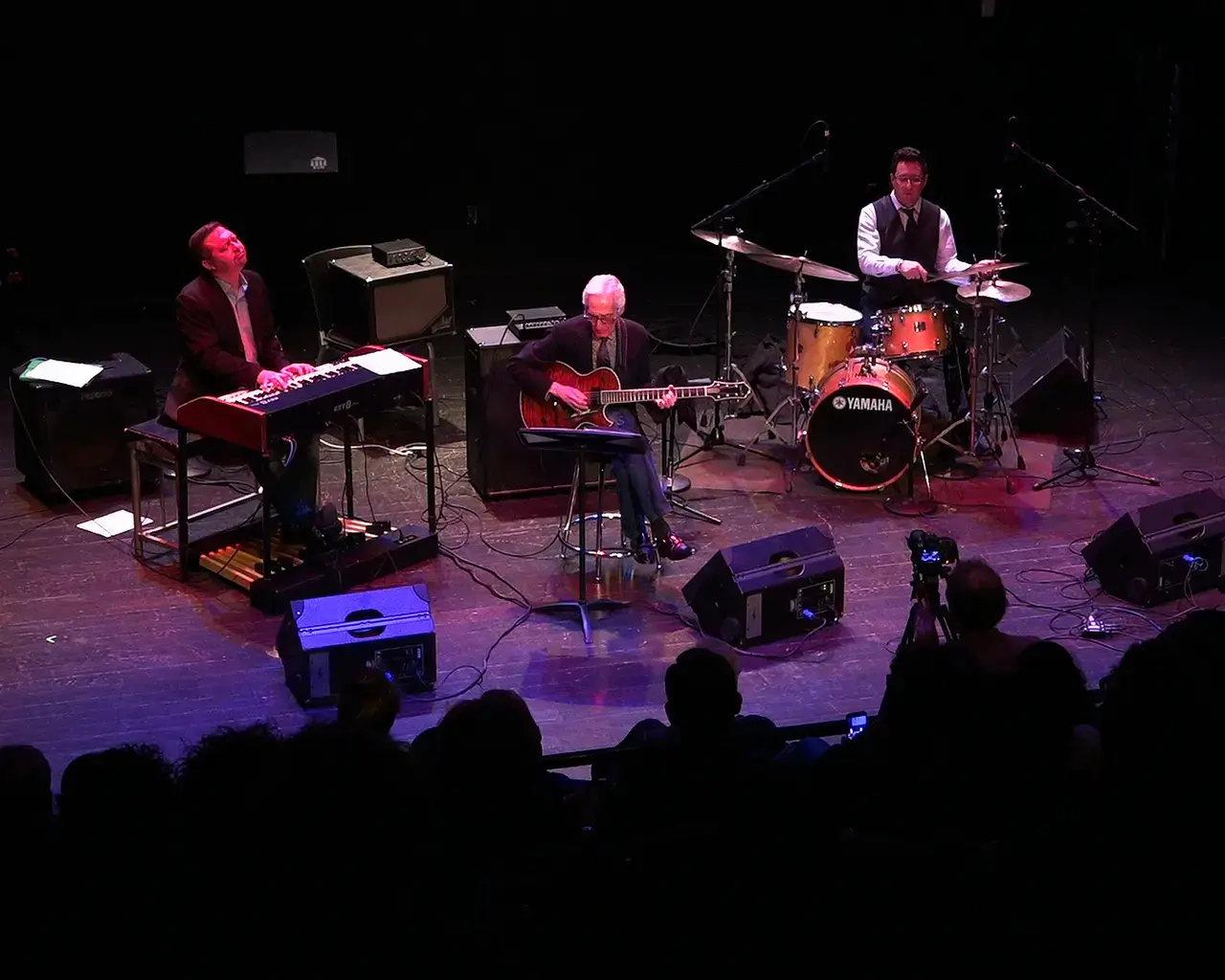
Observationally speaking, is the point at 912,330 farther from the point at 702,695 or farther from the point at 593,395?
the point at 702,695

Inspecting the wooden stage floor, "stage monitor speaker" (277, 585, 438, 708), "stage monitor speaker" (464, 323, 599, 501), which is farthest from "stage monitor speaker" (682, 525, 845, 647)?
"stage monitor speaker" (464, 323, 599, 501)

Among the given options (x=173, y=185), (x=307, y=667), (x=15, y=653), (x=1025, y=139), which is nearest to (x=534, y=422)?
(x=307, y=667)

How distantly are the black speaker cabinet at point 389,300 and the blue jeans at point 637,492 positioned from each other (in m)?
1.92

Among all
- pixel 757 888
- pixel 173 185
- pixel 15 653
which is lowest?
pixel 15 653

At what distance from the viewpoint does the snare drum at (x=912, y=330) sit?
8289 mm

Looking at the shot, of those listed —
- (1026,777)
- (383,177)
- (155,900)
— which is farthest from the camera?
(383,177)

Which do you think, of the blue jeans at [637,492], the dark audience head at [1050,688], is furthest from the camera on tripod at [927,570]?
the blue jeans at [637,492]

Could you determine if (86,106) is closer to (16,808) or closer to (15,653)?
(15,653)

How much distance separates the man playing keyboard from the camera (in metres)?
7.29

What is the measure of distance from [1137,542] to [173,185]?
7195 mm

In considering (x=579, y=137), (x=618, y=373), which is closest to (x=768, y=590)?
(x=618, y=373)

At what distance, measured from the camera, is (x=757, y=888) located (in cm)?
339

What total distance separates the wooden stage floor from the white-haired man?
210 mm

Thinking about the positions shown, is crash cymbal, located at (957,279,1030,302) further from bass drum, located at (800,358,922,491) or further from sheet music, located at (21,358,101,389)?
sheet music, located at (21,358,101,389)
